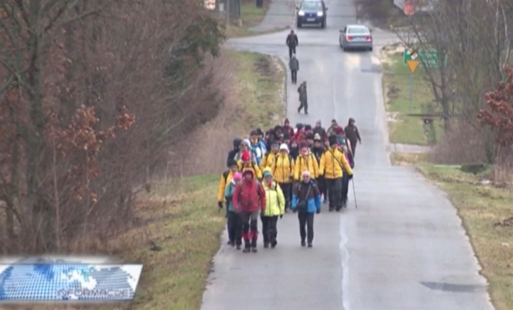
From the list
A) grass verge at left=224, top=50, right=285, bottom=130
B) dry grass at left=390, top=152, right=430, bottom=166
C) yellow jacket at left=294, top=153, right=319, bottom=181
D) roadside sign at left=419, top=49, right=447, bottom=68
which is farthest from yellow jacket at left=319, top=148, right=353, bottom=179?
roadside sign at left=419, top=49, right=447, bottom=68

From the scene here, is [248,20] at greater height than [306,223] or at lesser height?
greater

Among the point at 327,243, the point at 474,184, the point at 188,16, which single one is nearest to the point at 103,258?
the point at 327,243

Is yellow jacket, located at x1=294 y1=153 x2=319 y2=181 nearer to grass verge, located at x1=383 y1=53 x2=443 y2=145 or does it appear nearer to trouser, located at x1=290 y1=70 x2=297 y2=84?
grass verge, located at x1=383 y1=53 x2=443 y2=145

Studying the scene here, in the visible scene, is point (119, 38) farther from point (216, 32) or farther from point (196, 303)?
point (216, 32)

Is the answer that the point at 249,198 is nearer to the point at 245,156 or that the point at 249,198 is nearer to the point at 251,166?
the point at 251,166

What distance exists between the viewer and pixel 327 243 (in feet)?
65.8

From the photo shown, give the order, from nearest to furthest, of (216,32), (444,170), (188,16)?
(188,16)
(444,170)
(216,32)

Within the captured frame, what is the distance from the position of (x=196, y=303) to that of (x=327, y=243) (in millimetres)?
4784

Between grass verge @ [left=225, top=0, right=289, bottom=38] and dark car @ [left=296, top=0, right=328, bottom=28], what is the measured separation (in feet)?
5.28

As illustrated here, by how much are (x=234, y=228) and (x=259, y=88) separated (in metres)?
34.1

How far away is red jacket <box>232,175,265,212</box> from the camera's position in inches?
736

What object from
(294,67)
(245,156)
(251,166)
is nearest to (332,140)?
(245,156)

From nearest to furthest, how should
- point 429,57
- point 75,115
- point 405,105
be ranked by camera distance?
point 75,115 → point 429,57 → point 405,105

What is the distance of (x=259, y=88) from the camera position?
5353cm
